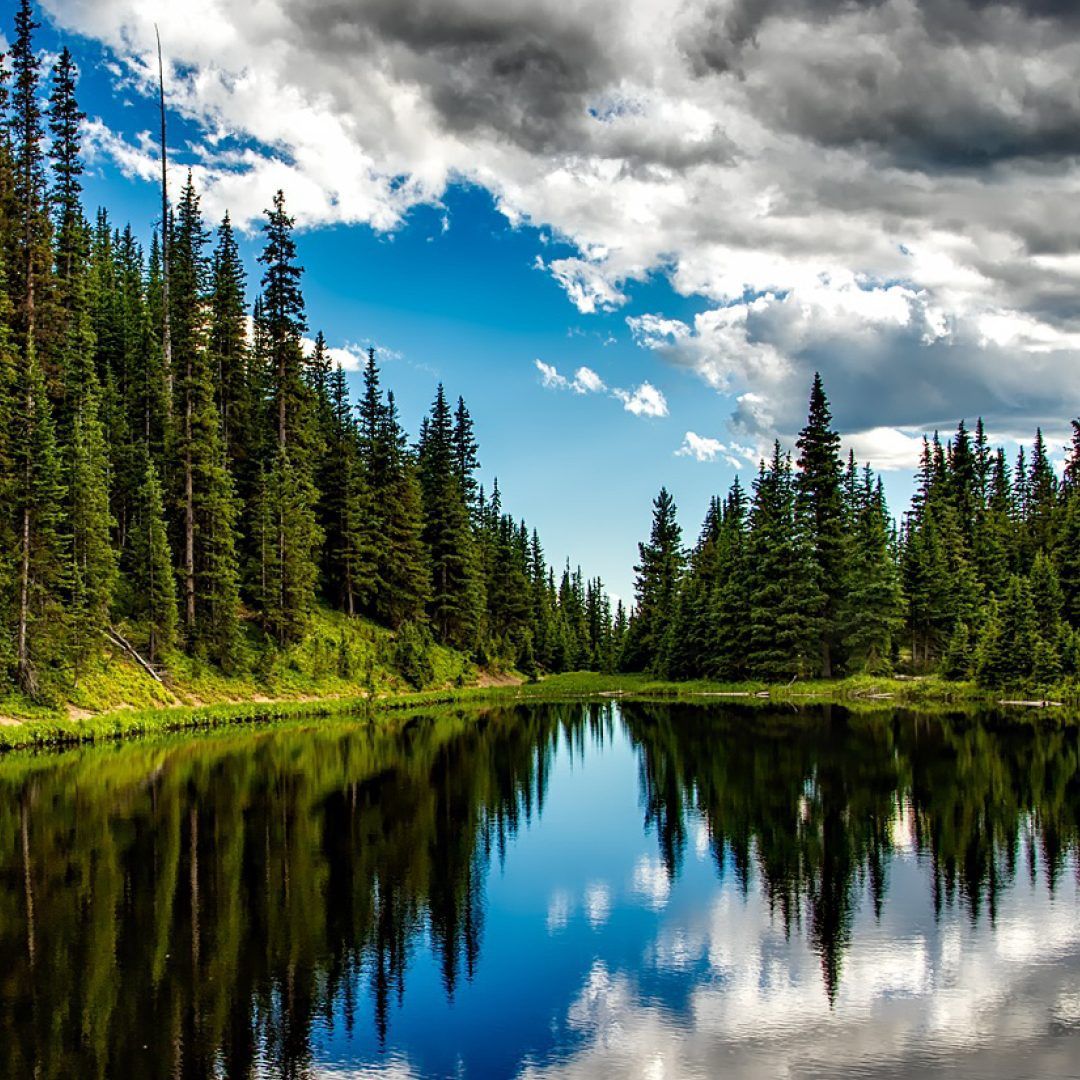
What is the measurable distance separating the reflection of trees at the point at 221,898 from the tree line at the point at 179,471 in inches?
513

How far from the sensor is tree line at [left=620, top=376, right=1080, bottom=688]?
202 feet

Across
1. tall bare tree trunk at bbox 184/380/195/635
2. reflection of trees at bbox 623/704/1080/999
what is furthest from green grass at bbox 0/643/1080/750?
reflection of trees at bbox 623/704/1080/999

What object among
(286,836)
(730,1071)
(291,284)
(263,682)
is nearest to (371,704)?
(263,682)

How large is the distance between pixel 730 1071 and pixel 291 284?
65.8m

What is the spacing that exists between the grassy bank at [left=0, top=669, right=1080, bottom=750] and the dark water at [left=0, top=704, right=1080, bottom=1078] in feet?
31.4

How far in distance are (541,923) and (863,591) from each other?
186 ft

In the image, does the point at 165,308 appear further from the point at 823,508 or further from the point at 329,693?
the point at 823,508

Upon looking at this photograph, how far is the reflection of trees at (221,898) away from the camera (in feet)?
37.6

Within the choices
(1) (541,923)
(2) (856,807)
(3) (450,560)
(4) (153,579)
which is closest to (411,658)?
(3) (450,560)

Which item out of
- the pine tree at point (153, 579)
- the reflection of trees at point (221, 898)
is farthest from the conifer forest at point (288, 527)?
the reflection of trees at point (221, 898)

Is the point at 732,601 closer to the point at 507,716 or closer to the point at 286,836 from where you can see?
the point at 507,716

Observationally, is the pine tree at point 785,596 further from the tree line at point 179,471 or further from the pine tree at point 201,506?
the pine tree at point 201,506

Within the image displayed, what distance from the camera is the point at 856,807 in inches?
998

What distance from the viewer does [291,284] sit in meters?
68.5
